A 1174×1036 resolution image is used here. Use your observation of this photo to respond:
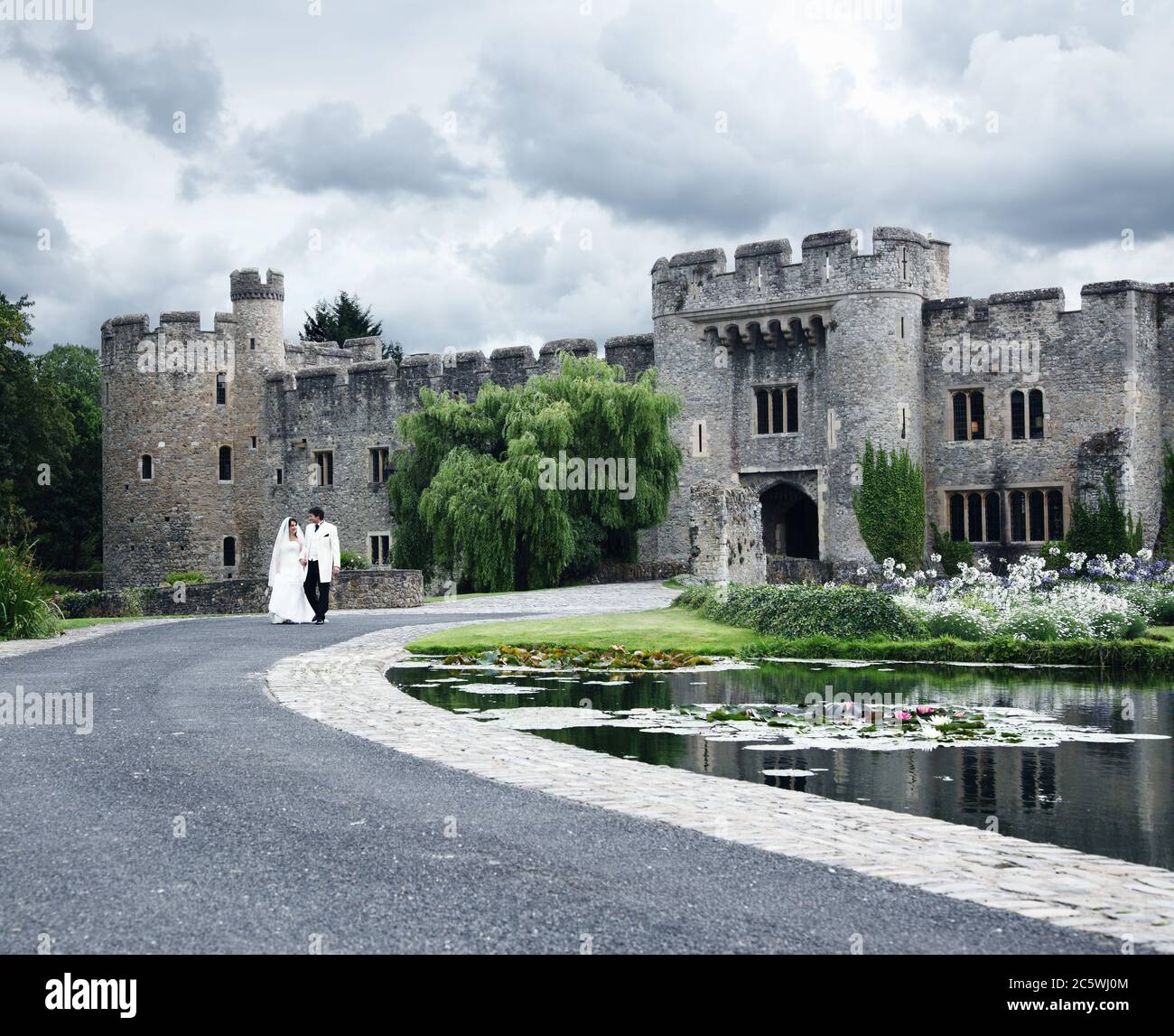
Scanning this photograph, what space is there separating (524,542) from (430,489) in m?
2.98

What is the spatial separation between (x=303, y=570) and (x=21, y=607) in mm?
3887

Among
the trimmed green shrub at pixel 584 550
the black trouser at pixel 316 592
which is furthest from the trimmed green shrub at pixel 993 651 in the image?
the trimmed green shrub at pixel 584 550

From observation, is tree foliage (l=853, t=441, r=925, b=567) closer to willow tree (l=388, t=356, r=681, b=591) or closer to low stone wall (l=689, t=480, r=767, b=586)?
willow tree (l=388, t=356, r=681, b=591)

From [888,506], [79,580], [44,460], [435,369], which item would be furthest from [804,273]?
[79,580]

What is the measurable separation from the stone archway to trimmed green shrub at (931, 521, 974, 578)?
11.2 ft

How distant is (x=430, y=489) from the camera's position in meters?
33.1

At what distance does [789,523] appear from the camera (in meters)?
37.2

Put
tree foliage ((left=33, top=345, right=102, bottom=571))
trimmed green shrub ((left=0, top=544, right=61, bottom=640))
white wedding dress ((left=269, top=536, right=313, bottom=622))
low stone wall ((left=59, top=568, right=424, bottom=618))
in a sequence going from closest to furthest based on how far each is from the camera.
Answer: trimmed green shrub ((left=0, top=544, right=61, bottom=640)), white wedding dress ((left=269, top=536, right=313, bottom=622)), low stone wall ((left=59, top=568, right=424, bottom=618)), tree foliage ((left=33, top=345, right=102, bottom=571))

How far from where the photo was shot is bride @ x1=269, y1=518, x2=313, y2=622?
19.2 meters

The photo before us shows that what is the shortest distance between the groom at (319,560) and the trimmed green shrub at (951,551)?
1934 centimetres

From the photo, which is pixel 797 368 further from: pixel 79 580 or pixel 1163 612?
pixel 79 580

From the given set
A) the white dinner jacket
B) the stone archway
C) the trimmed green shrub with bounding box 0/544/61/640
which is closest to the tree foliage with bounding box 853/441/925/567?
the stone archway

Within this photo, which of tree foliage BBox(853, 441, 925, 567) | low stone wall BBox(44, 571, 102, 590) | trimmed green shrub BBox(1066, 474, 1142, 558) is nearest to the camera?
trimmed green shrub BBox(1066, 474, 1142, 558)

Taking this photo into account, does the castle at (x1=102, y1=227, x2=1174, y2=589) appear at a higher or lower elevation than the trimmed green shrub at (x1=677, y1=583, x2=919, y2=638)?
higher
